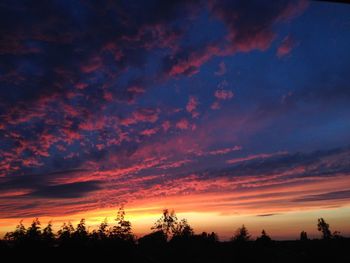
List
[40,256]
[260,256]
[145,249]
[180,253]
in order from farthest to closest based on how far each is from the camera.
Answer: [145,249], [180,253], [260,256], [40,256]

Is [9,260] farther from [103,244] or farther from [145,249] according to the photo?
[145,249]

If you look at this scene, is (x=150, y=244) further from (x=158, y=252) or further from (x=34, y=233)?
(x=34, y=233)

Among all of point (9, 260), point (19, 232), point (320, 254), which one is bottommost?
point (320, 254)

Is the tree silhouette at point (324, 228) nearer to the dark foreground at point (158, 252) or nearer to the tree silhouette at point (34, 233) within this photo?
the dark foreground at point (158, 252)

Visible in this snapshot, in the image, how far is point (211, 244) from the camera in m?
93.9

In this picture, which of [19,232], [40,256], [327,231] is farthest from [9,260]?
[327,231]

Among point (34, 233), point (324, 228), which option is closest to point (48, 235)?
point (34, 233)

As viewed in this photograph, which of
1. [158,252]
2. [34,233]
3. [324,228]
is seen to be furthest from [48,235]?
[324,228]

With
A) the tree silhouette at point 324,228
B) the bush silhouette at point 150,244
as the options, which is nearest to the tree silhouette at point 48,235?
the bush silhouette at point 150,244

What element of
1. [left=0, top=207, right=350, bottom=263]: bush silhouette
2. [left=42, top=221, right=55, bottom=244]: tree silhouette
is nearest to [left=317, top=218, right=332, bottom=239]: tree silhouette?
[left=0, top=207, right=350, bottom=263]: bush silhouette

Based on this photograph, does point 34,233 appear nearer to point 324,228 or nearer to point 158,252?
point 158,252

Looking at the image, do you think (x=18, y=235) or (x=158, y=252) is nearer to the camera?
(x=18, y=235)

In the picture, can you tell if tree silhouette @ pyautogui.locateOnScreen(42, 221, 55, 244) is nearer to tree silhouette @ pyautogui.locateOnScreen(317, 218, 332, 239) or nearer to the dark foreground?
the dark foreground

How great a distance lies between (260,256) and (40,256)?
3425cm
